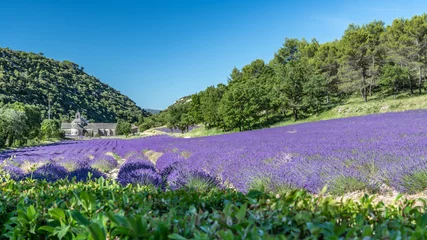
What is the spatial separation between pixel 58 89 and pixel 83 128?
80.5ft

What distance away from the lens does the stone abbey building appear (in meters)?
88.0

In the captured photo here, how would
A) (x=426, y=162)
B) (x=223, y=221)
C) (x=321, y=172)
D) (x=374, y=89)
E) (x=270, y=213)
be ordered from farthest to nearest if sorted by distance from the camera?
(x=374, y=89), (x=321, y=172), (x=426, y=162), (x=270, y=213), (x=223, y=221)

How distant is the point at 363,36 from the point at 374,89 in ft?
39.7

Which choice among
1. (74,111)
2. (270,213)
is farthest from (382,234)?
(74,111)

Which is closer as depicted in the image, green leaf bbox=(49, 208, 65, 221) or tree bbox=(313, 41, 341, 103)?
green leaf bbox=(49, 208, 65, 221)

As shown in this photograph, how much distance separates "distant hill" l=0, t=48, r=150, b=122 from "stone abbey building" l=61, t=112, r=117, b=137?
5.05 m

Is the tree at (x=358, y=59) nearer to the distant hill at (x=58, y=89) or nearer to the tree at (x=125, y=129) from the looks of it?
the tree at (x=125, y=129)

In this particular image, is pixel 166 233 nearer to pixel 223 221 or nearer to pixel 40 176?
pixel 223 221

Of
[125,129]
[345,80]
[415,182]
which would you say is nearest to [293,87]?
[345,80]

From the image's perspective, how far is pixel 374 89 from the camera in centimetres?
3878

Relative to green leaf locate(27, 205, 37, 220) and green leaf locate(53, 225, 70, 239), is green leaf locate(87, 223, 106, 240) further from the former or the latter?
green leaf locate(27, 205, 37, 220)

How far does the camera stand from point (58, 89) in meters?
102

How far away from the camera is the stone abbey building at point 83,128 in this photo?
8800cm

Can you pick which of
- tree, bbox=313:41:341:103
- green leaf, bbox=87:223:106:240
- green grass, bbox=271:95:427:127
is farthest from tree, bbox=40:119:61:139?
green leaf, bbox=87:223:106:240
